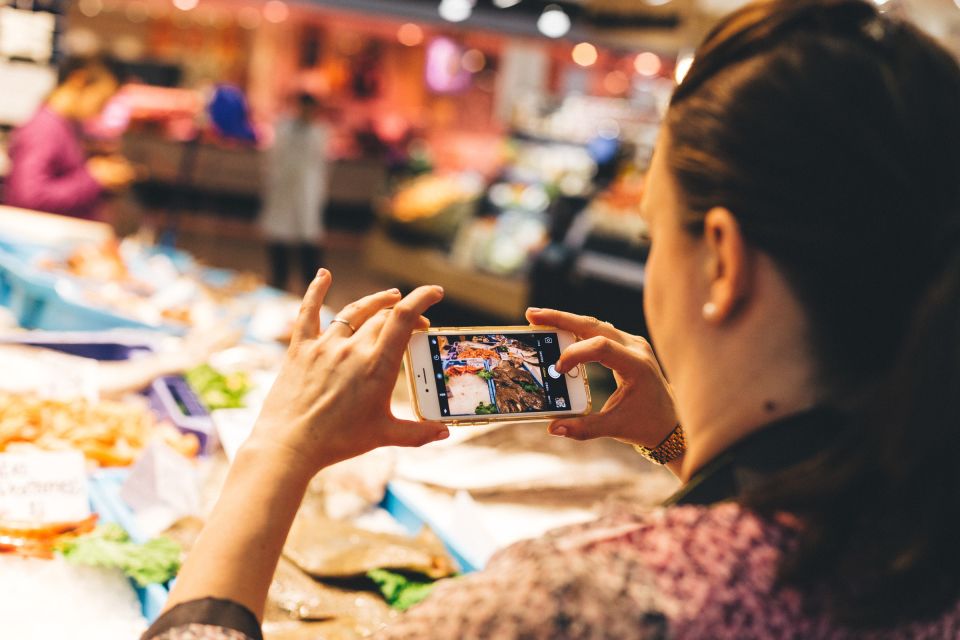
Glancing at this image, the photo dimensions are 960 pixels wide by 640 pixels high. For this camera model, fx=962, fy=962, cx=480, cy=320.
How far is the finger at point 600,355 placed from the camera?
1.25 metres

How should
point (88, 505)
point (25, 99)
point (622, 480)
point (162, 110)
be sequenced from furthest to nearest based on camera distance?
1. point (162, 110)
2. point (25, 99)
3. point (622, 480)
4. point (88, 505)

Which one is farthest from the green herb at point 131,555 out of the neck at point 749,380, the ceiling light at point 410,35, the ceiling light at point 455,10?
the ceiling light at point 410,35

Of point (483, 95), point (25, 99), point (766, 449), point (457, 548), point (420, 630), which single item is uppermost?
point (766, 449)

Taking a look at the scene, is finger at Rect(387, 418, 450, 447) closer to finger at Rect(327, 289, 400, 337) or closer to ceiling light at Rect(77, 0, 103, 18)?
finger at Rect(327, 289, 400, 337)

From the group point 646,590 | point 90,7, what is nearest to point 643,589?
point 646,590

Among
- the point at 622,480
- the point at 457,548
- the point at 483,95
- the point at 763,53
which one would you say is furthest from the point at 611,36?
the point at 483,95

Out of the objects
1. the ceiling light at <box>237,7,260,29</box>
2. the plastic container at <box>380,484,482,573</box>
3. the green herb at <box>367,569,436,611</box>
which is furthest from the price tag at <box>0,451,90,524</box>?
the ceiling light at <box>237,7,260,29</box>

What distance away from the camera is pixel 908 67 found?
0.81 m

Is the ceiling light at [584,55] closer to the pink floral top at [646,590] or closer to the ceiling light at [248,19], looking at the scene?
the ceiling light at [248,19]

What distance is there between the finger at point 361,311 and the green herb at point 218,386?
171cm

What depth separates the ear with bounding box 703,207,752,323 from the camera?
2.70ft

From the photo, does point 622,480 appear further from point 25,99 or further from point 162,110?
point 162,110

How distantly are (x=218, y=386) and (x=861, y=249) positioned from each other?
230cm

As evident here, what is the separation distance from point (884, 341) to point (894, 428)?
0.09 meters
